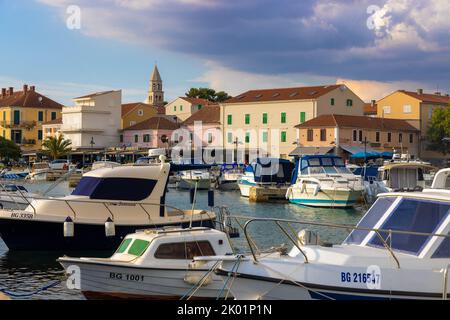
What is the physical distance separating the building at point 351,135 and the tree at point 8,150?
40241 millimetres

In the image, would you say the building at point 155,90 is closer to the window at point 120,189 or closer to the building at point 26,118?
the building at point 26,118

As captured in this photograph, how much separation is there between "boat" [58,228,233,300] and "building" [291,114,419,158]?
57.7 m

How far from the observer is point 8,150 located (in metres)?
95.9

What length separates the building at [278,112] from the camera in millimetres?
82438

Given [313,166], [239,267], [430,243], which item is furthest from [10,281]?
[313,166]

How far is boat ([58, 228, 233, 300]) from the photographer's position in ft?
49.6

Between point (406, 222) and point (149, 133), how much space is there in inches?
3473

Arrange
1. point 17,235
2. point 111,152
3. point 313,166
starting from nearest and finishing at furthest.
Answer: point 17,235 < point 313,166 < point 111,152

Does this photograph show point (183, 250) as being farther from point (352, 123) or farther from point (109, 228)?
point (352, 123)

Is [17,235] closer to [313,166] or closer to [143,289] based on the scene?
[143,289]

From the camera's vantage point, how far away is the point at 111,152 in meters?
93.8

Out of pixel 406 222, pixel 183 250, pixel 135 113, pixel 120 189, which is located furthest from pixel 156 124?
pixel 406 222

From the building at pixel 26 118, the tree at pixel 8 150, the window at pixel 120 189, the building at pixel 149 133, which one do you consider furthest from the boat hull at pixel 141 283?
the building at pixel 26 118

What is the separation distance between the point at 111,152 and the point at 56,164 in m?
10.8
